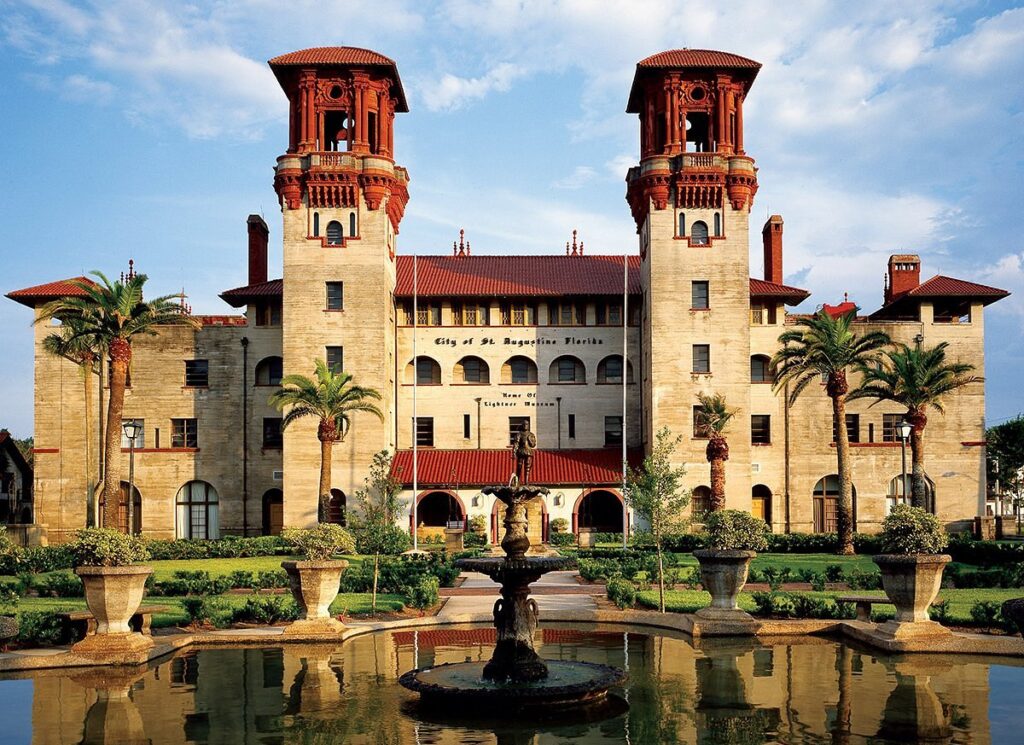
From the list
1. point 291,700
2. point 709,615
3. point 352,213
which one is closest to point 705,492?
point 352,213

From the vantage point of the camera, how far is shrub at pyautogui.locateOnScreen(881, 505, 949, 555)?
19328 mm

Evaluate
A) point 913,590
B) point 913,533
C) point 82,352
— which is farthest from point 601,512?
point 913,590

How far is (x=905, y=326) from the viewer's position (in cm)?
5516

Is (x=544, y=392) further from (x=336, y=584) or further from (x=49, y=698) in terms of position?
(x=49, y=698)

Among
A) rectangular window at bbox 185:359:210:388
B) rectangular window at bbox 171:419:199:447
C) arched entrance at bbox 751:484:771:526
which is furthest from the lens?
rectangular window at bbox 185:359:210:388

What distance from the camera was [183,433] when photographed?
183 ft

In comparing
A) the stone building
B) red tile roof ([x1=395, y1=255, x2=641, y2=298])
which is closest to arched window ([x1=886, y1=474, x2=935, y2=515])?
→ the stone building

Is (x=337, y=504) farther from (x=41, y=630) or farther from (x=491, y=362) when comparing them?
(x=41, y=630)

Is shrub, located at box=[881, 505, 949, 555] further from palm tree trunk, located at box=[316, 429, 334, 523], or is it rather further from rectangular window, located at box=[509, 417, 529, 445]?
rectangular window, located at box=[509, 417, 529, 445]

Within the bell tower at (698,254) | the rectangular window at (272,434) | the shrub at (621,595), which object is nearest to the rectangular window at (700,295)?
the bell tower at (698,254)

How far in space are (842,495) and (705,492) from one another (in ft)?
25.8

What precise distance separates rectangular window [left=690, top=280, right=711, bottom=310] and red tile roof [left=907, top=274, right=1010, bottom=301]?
38.6ft

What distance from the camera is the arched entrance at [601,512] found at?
181 ft

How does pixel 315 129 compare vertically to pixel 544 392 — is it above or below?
above
